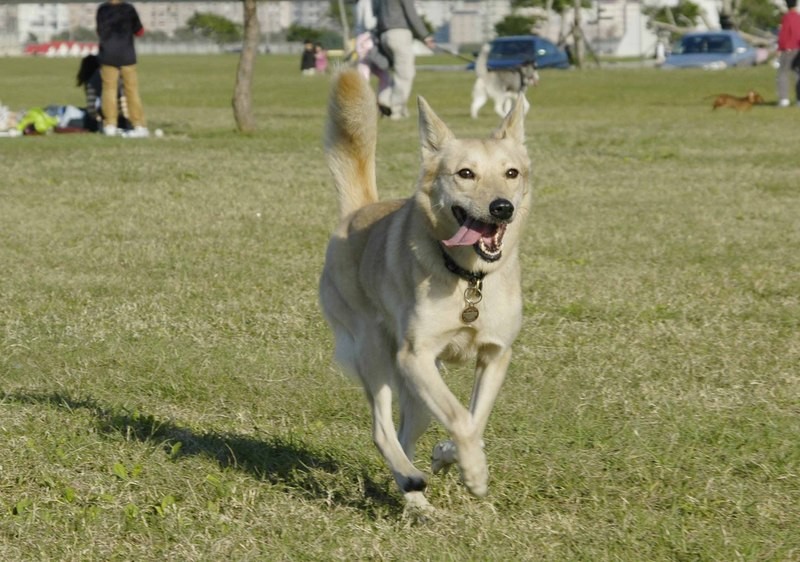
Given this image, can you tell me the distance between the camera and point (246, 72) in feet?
62.6

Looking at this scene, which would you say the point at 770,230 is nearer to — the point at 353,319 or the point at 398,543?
the point at 353,319

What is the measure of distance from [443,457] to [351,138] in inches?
57.2

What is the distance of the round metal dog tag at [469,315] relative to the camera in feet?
14.1

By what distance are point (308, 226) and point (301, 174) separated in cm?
366

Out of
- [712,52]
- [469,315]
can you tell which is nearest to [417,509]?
[469,315]

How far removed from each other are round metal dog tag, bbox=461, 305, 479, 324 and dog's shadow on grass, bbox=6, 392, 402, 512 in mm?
661

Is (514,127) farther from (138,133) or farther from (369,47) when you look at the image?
(369,47)

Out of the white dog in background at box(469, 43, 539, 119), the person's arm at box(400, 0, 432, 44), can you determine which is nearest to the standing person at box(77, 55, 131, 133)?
the person's arm at box(400, 0, 432, 44)

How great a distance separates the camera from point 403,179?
45.6 feet

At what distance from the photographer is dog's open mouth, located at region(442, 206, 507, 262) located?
4.31m

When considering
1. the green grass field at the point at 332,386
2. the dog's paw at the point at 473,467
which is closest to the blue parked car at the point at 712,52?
the green grass field at the point at 332,386

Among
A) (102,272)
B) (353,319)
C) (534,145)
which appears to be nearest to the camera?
(353,319)

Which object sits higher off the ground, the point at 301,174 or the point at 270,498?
the point at 270,498

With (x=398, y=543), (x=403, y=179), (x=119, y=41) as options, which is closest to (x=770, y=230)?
(x=403, y=179)
